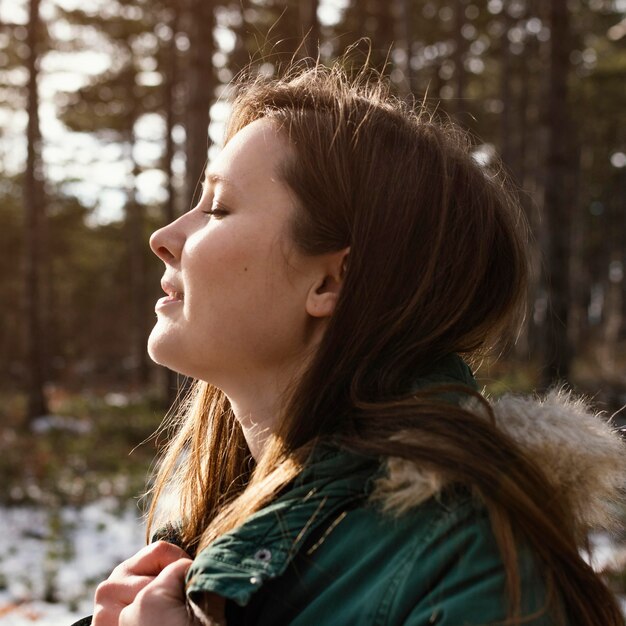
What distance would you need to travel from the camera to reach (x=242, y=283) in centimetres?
179

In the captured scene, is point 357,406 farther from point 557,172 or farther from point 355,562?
point 557,172

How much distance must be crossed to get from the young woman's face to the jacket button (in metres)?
0.51

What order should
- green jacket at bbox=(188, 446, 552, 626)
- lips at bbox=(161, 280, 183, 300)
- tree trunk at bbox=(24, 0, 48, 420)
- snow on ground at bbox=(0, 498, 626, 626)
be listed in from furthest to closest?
1. tree trunk at bbox=(24, 0, 48, 420)
2. snow on ground at bbox=(0, 498, 626, 626)
3. lips at bbox=(161, 280, 183, 300)
4. green jacket at bbox=(188, 446, 552, 626)

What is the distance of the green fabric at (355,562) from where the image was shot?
52.7 inches

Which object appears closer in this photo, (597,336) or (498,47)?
(498,47)

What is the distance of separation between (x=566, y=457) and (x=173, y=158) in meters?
18.1

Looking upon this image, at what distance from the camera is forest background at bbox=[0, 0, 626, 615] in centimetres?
989

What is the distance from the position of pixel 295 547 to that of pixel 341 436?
0.81 ft

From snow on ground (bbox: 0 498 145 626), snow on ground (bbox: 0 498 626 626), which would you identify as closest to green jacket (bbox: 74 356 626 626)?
snow on ground (bbox: 0 498 626 626)

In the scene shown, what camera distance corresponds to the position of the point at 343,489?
1.49 m

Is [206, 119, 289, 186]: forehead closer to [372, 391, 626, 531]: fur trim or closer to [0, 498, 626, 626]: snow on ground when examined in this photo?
[372, 391, 626, 531]: fur trim

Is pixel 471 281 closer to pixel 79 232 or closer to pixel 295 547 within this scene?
pixel 295 547

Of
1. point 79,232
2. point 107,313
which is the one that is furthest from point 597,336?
point 107,313

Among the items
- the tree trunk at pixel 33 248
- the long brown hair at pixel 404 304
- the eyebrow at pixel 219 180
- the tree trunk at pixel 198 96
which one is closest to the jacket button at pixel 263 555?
the long brown hair at pixel 404 304
